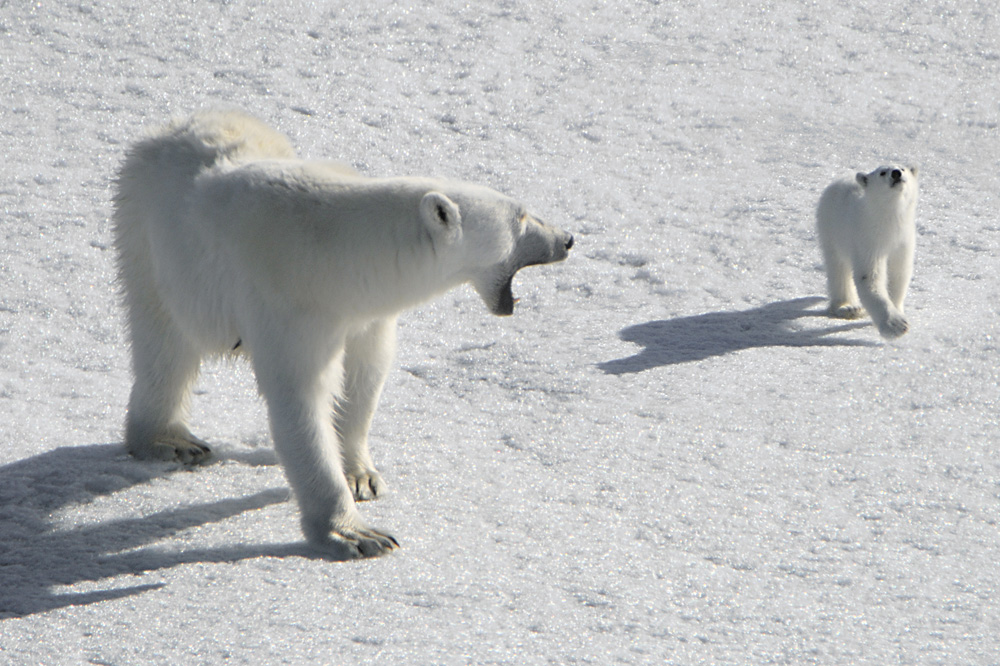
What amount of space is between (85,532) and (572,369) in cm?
233

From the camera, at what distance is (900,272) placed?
5.58 metres

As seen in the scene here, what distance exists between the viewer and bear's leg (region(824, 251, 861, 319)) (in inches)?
221

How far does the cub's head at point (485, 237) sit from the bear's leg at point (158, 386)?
1.28 metres

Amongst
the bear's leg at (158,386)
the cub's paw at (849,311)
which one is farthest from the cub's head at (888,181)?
the bear's leg at (158,386)

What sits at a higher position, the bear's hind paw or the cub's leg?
the cub's leg

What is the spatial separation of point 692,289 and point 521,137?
228 centimetres

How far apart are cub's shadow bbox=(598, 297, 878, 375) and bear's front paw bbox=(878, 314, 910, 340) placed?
8cm

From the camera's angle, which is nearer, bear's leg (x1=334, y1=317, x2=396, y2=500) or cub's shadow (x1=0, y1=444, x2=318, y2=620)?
cub's shadow (x1=0, y1=444, x2=318, y2=620)

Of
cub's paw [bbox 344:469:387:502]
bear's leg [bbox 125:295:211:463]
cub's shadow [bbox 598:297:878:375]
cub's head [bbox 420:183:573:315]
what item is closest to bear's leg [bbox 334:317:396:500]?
cub's paw [bbox 344:469:387:502]

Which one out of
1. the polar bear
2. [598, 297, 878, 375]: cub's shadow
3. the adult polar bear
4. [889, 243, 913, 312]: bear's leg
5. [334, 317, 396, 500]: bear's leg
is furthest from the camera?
[889, 243, 913, 312]: bear's leg

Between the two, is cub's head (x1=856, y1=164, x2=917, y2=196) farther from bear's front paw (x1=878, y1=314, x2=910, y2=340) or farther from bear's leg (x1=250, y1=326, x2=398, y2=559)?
bear's leg (x1=250, y1=326, x2=398, y2=559)

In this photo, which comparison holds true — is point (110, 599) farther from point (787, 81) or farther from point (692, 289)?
point (787, 81)

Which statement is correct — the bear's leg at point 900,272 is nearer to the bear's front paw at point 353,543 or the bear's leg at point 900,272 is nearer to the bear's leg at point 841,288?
the bear's leg at point 841,288

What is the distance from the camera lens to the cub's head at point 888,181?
545 cm
